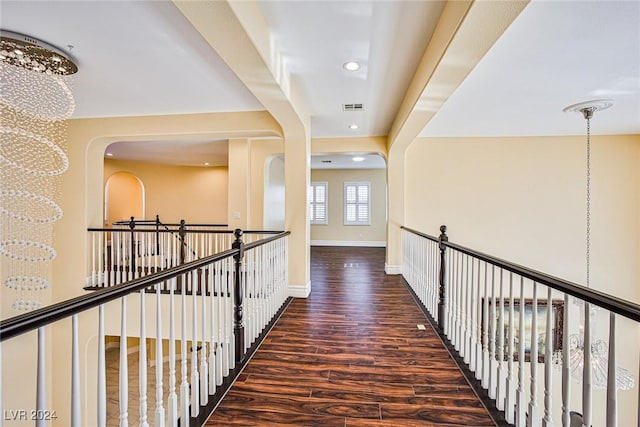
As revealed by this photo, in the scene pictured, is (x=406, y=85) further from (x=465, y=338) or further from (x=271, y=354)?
(x=271, y=354)

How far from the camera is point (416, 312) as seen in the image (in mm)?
3775

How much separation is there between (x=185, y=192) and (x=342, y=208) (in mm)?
4957

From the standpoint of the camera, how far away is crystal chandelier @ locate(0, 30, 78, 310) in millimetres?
2648

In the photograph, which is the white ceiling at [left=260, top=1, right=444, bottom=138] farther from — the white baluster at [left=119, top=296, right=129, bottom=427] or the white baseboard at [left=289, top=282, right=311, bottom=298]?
the white baseboard at [left=289, top=282, right=311, bottom=298]

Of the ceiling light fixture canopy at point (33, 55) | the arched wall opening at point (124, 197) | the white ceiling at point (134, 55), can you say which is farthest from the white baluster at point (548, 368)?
the arched wall opening at point (124, 197)

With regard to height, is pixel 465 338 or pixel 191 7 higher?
pixel 191 7

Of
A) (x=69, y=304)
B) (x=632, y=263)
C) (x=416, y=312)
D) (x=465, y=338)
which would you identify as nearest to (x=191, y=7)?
(x=69, y=304)

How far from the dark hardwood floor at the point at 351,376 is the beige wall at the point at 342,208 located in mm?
6225

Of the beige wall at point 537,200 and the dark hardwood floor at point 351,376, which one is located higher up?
the beige wall at point 537,200

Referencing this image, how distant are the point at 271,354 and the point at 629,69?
425cm

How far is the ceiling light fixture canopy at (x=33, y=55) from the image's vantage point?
242cm

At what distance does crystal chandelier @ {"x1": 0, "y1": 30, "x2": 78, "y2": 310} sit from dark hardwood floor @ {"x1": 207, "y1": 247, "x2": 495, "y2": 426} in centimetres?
238

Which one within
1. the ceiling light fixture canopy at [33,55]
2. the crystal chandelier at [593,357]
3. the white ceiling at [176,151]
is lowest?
the crystal chandelier at [593,357]

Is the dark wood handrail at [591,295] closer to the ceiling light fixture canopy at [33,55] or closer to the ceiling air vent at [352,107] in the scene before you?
the ceiling air vent at [352,107]
